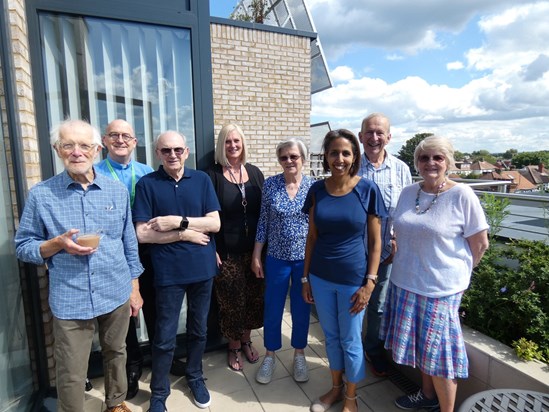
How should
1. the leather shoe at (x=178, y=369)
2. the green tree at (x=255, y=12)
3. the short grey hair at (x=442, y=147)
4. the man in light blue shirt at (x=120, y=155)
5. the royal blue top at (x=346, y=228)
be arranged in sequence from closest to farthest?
the short grey hair at (x=442, y=147) < the royal blue top at (x=346, y=228) < the man in light blue shirt at (x=120, y=155) < the leather shoe at (x=178, y=369) < the green tree at (x=255, y=12)

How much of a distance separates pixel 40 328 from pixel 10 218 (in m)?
0.76

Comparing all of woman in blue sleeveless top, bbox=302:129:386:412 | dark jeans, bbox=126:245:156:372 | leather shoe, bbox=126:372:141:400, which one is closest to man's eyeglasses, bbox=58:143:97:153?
dark jeans, bbox=126:245:156:372

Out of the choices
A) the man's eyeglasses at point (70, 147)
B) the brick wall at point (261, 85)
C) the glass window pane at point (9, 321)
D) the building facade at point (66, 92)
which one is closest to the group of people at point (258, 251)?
the man's eyeglasses at point (70, 147)

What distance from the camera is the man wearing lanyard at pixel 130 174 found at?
2.02 metres

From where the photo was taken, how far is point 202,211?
2049 millimetres

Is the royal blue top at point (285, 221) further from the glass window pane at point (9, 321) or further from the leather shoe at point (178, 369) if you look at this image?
the glass window pane at point (9, 321)

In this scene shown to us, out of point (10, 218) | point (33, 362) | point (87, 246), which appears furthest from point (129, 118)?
point (33, 362)

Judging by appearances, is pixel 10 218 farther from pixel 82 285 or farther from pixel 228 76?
pixel 228 76

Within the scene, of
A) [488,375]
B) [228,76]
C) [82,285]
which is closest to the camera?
[82,285]

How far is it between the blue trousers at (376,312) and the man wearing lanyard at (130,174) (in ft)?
5.17

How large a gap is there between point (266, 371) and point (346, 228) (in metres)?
1.35

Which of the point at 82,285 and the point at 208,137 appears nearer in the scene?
the point at 82,285

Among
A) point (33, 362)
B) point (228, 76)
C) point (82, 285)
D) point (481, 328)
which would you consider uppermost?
point (228, 76)

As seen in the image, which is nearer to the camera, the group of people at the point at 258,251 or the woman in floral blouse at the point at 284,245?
the group of people at the point at 258,251
